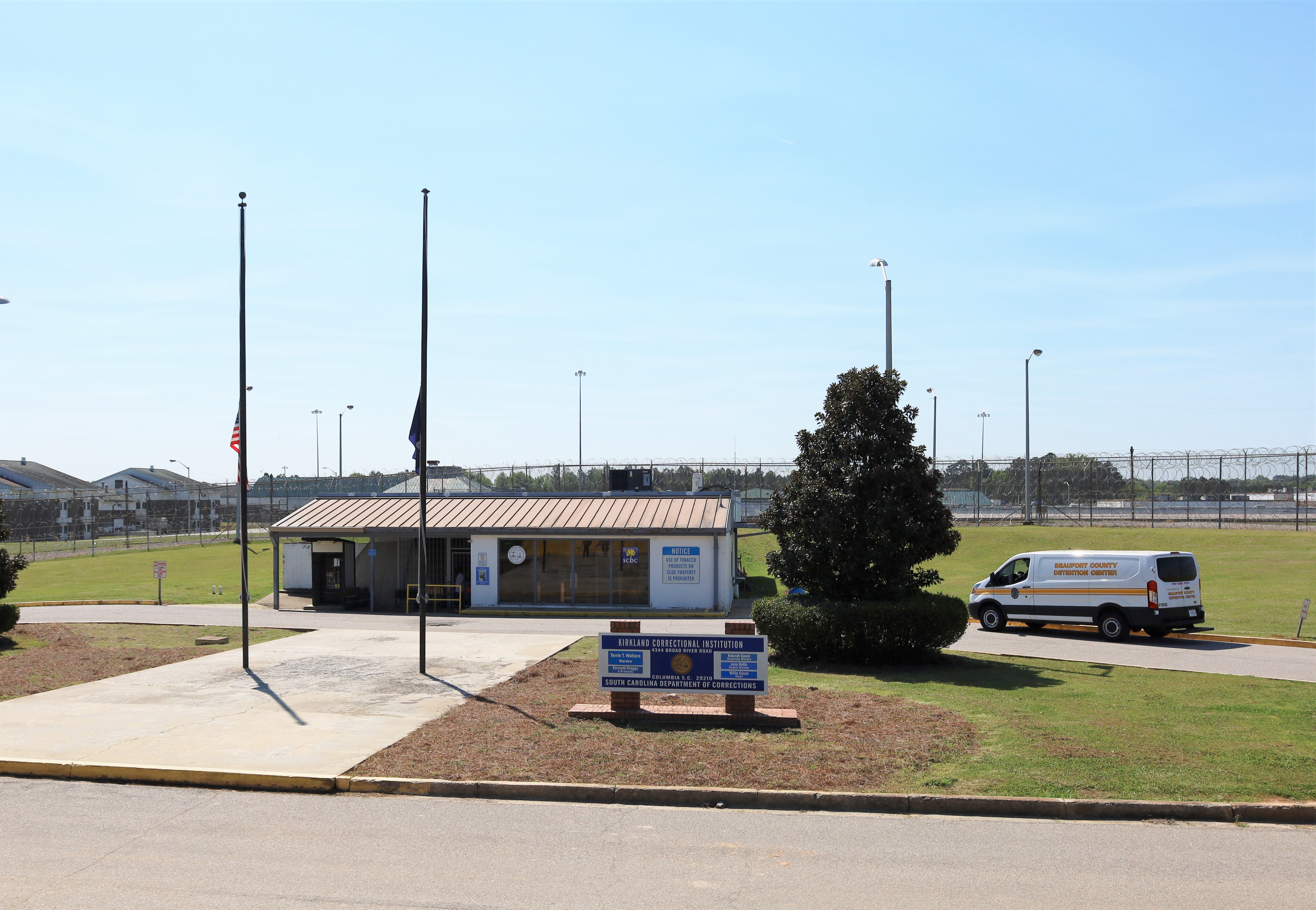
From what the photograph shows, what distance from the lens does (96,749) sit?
1097 centimetres

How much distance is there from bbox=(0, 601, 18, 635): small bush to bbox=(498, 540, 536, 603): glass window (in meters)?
13.8

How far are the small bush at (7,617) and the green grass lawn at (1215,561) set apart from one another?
1916 centimetres

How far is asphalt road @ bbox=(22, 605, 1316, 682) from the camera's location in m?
17.9

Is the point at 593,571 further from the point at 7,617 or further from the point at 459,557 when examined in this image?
the point at 7,617

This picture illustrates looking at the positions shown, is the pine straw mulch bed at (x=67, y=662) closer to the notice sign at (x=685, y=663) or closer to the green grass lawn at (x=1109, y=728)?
the notice sign at (x=685, y=663)

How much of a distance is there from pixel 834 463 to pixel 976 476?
1431 inches

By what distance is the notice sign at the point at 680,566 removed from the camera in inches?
1191

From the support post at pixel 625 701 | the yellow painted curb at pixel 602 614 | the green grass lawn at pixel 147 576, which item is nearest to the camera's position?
the support post at pixel 625 701

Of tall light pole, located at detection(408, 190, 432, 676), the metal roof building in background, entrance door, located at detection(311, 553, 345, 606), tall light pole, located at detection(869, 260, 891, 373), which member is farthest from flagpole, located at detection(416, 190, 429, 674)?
the metal roof building in background

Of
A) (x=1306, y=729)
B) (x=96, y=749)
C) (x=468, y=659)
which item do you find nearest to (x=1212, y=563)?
(x=1306, y=729)

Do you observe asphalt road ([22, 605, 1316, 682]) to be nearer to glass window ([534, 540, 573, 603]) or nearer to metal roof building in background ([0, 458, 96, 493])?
glass window ([534, 540, 573, 603])

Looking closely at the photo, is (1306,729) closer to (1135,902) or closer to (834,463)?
(1135,902)

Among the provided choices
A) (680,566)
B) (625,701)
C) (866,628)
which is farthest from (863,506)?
(680,566)

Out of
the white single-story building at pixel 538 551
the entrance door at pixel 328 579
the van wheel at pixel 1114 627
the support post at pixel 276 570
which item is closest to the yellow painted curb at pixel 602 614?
the white single-story building at pixel 538 551
